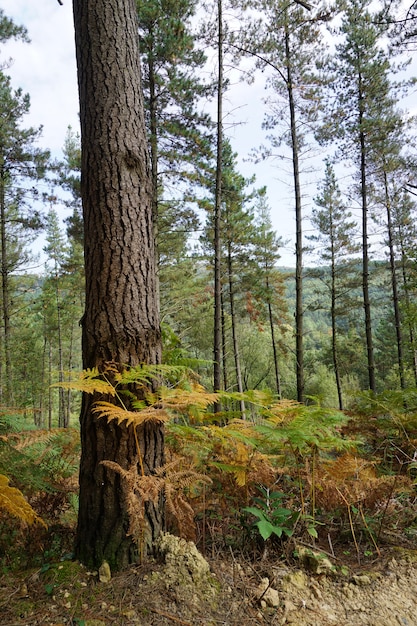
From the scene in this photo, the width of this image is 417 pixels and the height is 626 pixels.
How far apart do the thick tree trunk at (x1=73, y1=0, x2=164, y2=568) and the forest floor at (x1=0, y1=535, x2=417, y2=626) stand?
16 cm

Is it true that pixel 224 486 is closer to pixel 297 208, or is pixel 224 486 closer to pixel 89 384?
pixel 89 384

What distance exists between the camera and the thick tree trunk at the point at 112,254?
6.39ft

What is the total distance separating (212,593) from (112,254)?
6.46ft

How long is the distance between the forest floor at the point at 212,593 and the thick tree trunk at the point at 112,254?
0.16 m

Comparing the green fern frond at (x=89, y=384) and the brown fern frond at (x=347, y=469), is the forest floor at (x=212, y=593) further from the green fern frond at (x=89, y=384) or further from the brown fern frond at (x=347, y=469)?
the green fern frond at (x=89, y=384)

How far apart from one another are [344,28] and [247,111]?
5479 millimetres

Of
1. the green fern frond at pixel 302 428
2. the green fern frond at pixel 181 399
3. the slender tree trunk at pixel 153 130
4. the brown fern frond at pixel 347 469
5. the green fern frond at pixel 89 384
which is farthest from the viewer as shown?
the slender tree trunk at pixel 153 130

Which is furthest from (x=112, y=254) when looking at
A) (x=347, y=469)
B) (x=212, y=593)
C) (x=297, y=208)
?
(x=297, y=208)

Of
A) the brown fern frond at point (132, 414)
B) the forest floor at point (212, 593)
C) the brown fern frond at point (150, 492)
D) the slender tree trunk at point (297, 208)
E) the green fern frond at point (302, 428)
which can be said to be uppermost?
the slender tree trunk at point (297, 208)

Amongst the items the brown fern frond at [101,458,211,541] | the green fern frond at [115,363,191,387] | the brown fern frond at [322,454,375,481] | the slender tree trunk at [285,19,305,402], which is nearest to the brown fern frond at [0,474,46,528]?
the brown fern frond at [101,458,211,541]

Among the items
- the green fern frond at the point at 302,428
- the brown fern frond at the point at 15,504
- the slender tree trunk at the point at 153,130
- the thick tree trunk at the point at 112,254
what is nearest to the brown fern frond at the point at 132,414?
the thick tree trunk at the point at 112,254

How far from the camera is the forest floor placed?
1614 millimetres

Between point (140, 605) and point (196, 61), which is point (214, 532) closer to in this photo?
point (140, 605)

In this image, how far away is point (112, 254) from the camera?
2158mm
